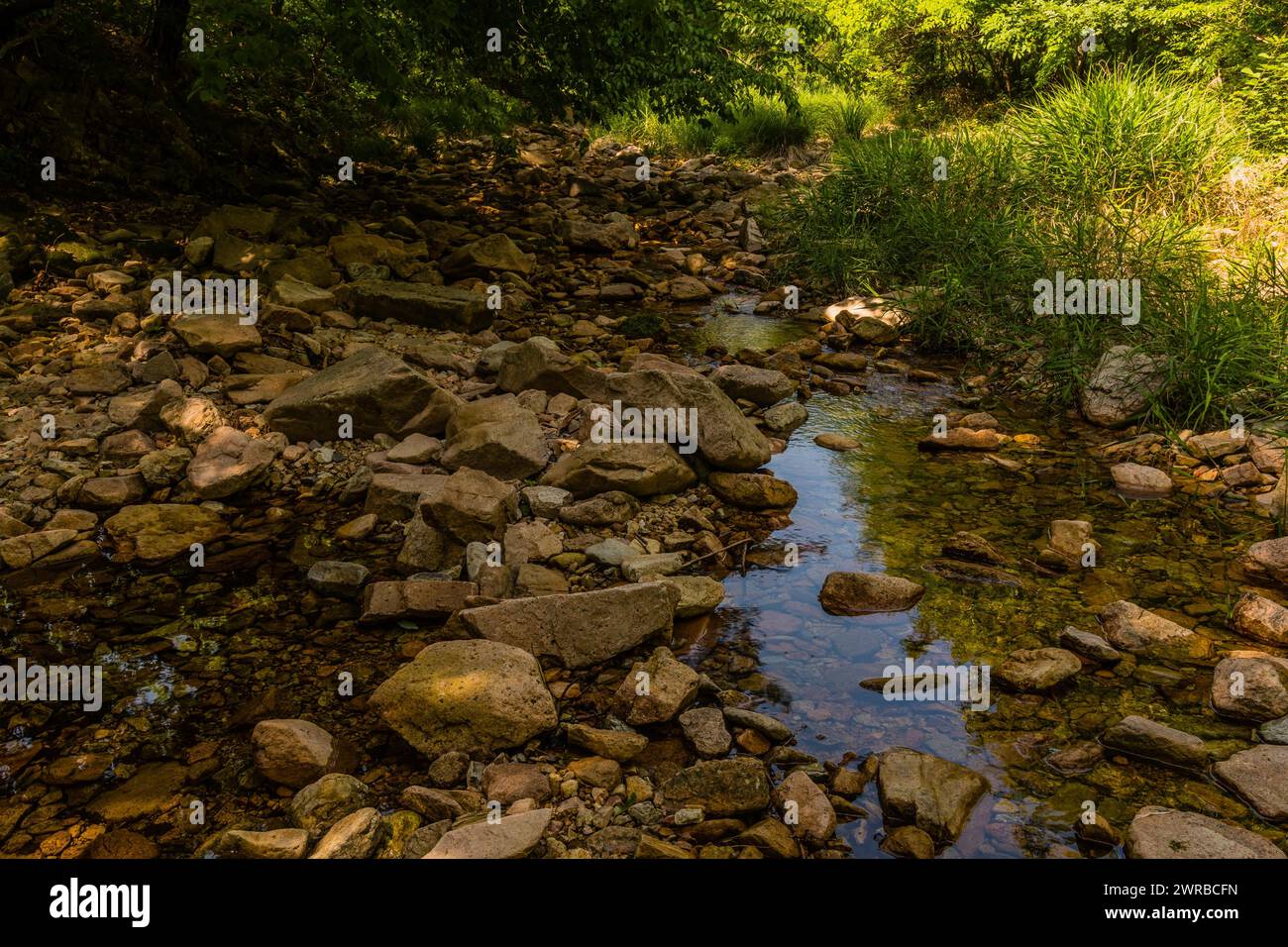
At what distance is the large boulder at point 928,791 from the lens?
8.60 feet

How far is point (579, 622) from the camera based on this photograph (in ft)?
11.2

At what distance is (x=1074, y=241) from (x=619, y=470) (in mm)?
4568

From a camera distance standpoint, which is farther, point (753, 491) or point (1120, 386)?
point (1120, 386)

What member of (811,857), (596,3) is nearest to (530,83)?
(596,3)

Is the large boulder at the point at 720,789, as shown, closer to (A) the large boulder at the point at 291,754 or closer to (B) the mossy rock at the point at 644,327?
(A) the large boulder at the point at 291,754

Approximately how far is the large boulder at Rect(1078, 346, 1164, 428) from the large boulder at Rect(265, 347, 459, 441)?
4065mm

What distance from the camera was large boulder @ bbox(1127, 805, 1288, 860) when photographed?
239 centimetres

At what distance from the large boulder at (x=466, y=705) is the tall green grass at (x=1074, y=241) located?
4.52 meters

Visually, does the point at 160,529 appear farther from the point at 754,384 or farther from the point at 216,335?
the point at 754,384

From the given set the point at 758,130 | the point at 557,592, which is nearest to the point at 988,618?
the point at 557,592

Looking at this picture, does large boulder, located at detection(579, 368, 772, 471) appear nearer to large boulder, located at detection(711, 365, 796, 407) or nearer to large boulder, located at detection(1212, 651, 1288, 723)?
large boulder, located at detection(711, 365, 796, 407)

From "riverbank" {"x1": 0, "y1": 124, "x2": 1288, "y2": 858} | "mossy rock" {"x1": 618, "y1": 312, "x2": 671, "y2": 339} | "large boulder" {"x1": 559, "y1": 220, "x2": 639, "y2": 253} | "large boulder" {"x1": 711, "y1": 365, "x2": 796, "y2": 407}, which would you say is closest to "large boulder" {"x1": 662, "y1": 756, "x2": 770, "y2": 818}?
"riverbank" {"x1": 0, "y1": 124, "x2": 1288, "y2": 858}

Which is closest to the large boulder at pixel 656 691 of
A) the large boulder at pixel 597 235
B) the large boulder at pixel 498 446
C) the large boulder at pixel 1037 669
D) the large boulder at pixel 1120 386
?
the large boulder at pixel 1037 669
